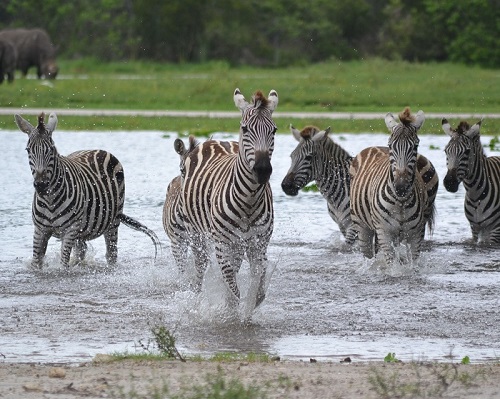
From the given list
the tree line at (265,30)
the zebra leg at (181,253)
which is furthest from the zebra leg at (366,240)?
the tree line at (265,30)

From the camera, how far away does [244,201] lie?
8.24 meters

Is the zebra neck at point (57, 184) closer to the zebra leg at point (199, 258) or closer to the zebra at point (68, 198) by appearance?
the zebra at point (68, 198)

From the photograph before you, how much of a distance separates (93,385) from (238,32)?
40.3 metres

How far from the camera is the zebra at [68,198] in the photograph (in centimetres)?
1069

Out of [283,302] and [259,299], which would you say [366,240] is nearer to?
[283,302]

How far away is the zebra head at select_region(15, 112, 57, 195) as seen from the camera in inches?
416

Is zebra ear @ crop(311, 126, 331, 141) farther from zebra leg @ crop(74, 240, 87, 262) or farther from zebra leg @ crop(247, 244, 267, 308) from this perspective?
zebra leg @ crop(247, 244, 267, 308)

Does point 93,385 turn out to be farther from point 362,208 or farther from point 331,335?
point 362,208

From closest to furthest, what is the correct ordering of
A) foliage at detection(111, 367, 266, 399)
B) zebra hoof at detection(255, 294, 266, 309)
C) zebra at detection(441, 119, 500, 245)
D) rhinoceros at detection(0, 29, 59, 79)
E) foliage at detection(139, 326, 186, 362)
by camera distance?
foliage at detection(111, 367, 266, 399) → foliage at detection(139, 326, 186, 362) → zebra hoof at detection(255, 294, 266, 309) → zebra at detection(441, 119, 500, 245) → rhinoceros at detection(0, 29, 59, 79)

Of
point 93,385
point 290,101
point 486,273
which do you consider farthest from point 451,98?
point 93,385

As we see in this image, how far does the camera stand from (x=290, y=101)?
27891 mm

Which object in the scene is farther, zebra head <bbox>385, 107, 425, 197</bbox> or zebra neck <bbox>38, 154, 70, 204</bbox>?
zebra neck <bbox>38, 154, 70, 204</bbox>

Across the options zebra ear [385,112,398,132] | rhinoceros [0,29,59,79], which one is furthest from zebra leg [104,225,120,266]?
rhinoceros [0,29,59,79]

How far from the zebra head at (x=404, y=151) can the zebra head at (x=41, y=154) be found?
3332mm
